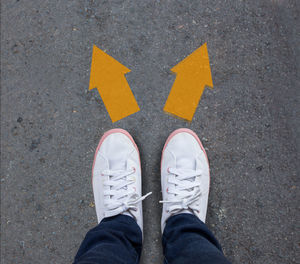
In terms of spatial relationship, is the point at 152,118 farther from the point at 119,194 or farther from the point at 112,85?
the point at 119,194

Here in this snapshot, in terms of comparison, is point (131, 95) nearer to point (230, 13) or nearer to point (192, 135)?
point (192, 135)

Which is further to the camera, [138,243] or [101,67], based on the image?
[101,67]

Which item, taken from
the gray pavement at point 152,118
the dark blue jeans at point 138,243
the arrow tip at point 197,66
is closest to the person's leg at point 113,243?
the dark blue jeans at point 138,243

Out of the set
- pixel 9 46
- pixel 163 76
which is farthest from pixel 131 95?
pixel 9 46

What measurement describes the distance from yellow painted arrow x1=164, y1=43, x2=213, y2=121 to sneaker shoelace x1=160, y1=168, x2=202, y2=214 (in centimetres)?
40

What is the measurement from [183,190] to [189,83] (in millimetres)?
777

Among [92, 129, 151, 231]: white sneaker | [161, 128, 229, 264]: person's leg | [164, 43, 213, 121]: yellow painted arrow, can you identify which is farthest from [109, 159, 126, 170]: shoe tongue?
[164, 43, 213, 121]: yellow painted arrow

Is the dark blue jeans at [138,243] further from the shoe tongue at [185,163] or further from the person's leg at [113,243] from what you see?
the shoe tongue at [185,163]

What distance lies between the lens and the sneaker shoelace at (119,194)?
1528 millimetres

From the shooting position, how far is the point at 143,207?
1.66 m

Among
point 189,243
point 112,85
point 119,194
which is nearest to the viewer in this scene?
point 189,243

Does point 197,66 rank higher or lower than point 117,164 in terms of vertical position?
higher

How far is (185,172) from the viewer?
1627 millimetres

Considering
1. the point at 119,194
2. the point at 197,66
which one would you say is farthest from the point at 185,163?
the point at 197,66
